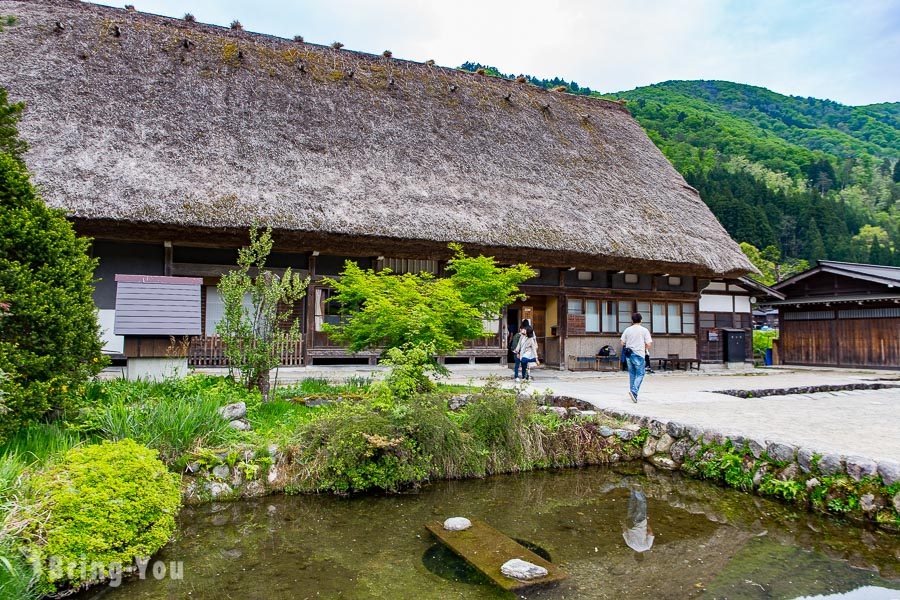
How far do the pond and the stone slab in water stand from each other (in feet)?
0.28

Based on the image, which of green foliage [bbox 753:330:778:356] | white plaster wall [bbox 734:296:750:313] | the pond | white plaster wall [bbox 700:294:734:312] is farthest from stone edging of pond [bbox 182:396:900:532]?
green foliage [bbox 753:330:778:356]

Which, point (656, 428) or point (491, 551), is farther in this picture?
point (656, 428)

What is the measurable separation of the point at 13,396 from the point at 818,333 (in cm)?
2071

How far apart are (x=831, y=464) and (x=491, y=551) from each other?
3.25m

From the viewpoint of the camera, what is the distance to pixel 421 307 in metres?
7.50

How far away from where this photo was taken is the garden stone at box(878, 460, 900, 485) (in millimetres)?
4613

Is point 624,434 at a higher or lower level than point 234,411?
lower

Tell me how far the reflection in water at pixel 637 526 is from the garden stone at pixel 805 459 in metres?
1.45

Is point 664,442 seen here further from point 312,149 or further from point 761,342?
point 761,342

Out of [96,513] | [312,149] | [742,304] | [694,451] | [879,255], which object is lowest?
[694,451]

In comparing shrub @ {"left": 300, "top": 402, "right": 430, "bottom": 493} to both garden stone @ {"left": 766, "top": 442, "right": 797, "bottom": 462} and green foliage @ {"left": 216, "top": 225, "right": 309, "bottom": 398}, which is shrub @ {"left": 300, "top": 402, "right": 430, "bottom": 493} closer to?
green foliage @ {"left": 216, "top": 225, "right": 309, "bottom": 398}

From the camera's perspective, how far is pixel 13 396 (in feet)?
15.0

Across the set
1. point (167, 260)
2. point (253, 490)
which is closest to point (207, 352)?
point (167, 260)

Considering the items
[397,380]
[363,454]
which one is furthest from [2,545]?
[397,380]
